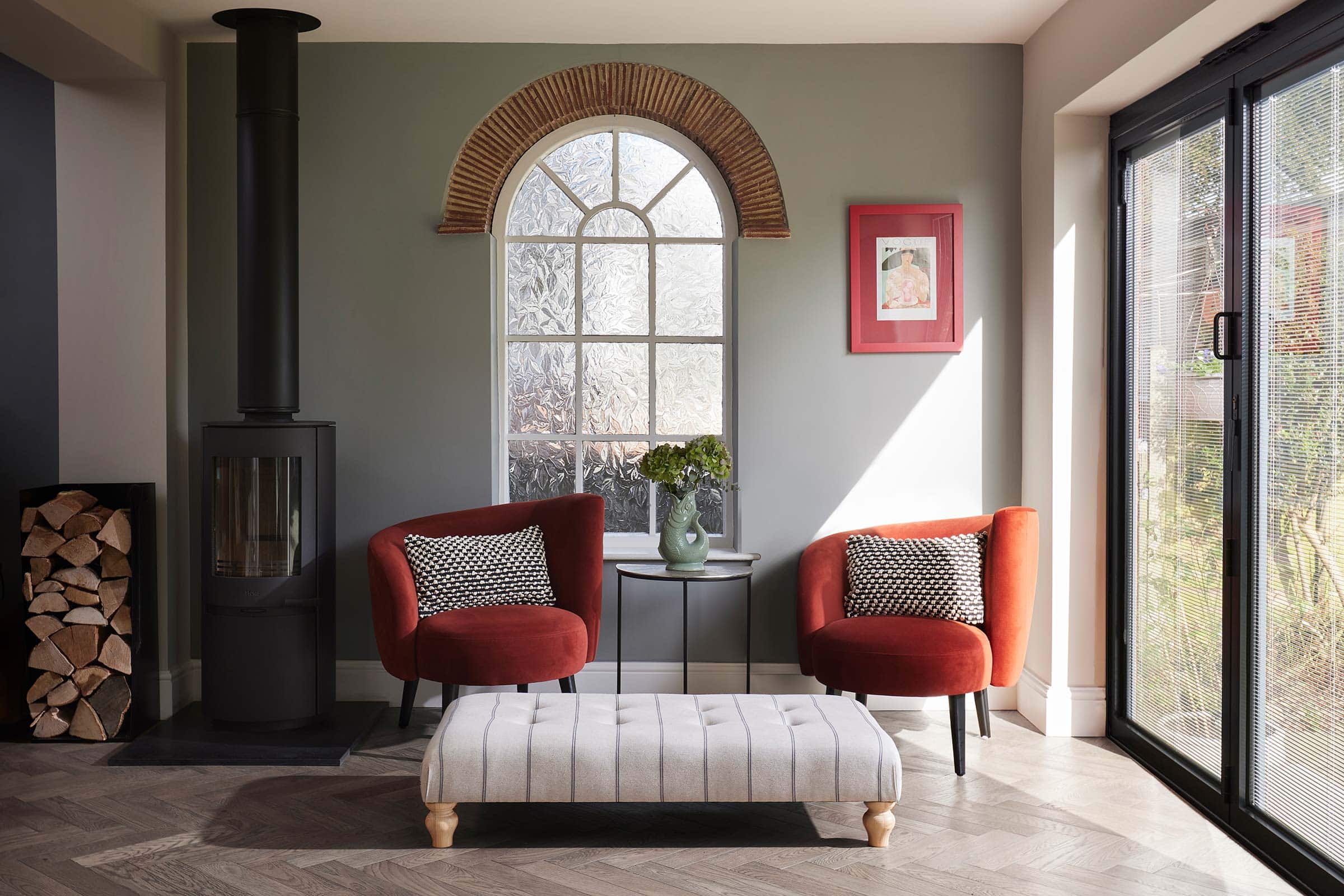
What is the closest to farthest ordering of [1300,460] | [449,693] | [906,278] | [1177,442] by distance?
[1300,460]
[1177,442]
[449,693]
[906,278]

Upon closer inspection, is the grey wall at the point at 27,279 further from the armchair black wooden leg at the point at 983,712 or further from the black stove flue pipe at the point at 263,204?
the armchair black wooden leg at the point at 983,712

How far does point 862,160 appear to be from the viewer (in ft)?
14.0

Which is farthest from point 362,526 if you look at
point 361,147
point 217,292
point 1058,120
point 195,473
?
point 1058,120

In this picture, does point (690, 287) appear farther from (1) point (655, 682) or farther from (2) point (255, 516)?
(2) point (255, 516)

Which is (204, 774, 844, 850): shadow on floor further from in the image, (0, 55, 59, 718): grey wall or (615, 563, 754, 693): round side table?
(0, 55, 59, 718): grey wall

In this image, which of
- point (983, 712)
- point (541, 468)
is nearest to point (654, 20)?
point (541, 468)

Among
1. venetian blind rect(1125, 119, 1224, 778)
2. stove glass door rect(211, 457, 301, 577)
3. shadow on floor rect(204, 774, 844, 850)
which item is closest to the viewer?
shadow on floor rect(204, 774, 844, 850)

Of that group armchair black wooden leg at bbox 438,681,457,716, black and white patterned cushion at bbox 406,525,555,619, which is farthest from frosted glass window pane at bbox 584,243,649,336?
armchair black wooden leg at bbox 438,681,457,716

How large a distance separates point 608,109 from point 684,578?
6.53 feet

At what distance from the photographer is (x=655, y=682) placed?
14.2 ft

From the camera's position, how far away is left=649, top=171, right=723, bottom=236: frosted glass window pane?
4402 millimetres

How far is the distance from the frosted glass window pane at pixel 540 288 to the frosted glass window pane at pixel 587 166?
26 centimetres

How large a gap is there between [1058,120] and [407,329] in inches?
107

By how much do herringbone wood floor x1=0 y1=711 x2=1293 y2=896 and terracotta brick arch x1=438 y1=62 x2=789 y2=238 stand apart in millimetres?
2228
